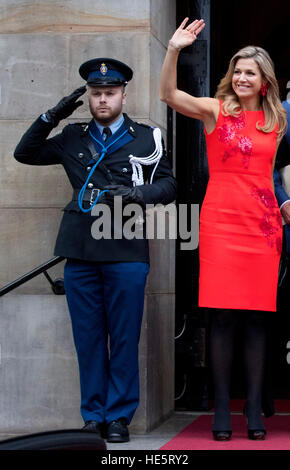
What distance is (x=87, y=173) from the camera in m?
4.22

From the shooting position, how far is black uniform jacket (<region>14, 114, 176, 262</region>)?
4.15 metres

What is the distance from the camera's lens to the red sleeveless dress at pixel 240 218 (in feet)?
13.3

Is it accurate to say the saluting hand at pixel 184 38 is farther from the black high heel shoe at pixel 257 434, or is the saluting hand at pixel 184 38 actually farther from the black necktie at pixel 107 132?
the black high heel shoe at pixel 257 434

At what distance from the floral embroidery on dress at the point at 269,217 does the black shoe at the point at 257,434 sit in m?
0.94

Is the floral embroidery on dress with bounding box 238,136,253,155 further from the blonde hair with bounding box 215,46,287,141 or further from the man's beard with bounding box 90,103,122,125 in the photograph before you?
the man's beard with bounding box 90,103,122,125

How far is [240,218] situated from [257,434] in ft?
3.61

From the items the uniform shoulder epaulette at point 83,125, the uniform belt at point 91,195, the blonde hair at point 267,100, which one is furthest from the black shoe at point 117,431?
the blonde hair at point 267,100

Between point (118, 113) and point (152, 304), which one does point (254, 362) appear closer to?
point (152, 304)

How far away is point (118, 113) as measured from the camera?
4266 mm

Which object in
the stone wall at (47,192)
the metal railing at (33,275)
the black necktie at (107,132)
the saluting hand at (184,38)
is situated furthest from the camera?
the stone wall at (47,192)

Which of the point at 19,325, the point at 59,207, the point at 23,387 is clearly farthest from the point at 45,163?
the point at 23,387

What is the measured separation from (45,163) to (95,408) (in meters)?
1.34

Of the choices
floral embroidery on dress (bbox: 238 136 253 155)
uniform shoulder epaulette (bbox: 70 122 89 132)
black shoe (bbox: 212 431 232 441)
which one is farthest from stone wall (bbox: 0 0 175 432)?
floral embroidery on dress (bbox: 238 136 253 155)

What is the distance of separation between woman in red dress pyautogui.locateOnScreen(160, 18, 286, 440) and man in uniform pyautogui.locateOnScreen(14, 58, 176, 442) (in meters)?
0.32
